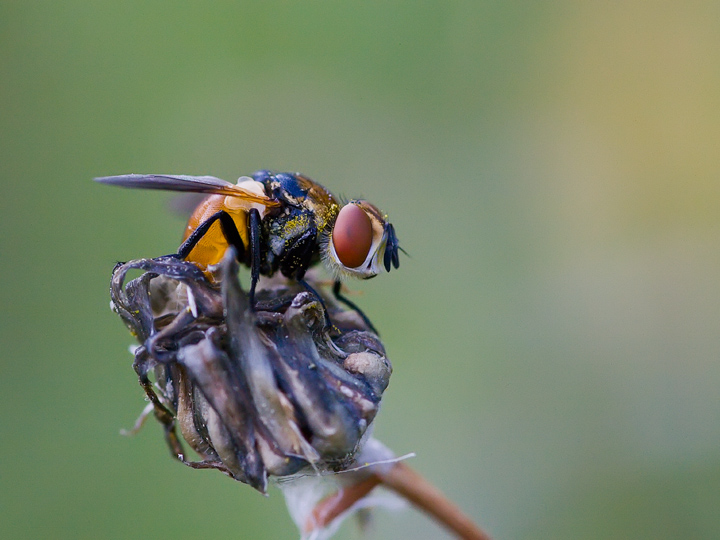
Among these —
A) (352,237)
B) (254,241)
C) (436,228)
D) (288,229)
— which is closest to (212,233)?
(254,241)

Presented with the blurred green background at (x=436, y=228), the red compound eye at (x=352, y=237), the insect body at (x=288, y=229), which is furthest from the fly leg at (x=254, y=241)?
the blurred green background at (x=436, y=228)

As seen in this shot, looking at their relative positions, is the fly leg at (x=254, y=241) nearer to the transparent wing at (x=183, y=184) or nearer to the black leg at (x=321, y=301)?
the transparent wing at (x=183, y=184)

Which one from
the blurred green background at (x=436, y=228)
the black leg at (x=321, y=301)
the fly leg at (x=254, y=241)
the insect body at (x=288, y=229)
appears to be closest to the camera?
the black leg at (x=321, y=301)

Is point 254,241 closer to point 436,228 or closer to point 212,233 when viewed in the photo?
point 212,233

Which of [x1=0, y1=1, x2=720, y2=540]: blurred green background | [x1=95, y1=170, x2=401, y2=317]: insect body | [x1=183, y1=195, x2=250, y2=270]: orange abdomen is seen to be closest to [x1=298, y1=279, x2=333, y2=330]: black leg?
[x1=95, y1=170, x2=401, y2=317]: insect body

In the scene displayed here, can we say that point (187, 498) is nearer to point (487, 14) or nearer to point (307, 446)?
point (307, 446)

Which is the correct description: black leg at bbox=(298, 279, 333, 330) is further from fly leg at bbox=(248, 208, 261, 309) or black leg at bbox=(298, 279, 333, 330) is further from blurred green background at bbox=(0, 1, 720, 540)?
blurred green background at bbox=(0, 1, 720, 540)
